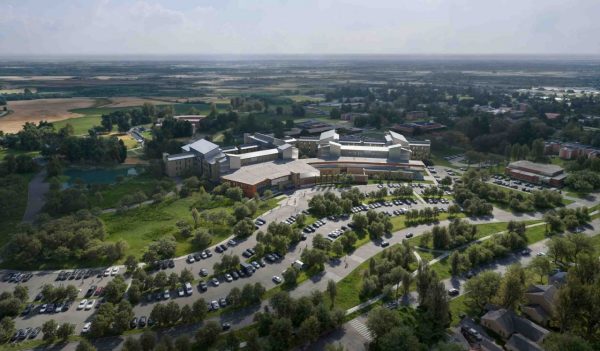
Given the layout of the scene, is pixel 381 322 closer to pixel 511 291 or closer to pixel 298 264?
pixel 511 291

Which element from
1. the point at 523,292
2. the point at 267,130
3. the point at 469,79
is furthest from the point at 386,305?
the point at 469,79

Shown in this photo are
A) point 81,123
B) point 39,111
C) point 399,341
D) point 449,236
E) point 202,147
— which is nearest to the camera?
point 399,341

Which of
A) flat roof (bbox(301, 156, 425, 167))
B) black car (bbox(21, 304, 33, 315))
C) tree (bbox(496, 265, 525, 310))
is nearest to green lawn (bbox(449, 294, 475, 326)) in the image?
tree (bbox(496, 265, 525, 310))

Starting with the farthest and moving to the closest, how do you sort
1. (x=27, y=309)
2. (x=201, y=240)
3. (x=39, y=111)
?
(x=39, y=111) → (x=201, y=240) → (x=27, y=309)

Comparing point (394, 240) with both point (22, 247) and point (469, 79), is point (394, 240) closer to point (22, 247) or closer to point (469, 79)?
point (22, 247)

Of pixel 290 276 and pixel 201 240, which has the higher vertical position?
pixel 201 240

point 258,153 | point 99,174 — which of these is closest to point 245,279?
point 258,153
